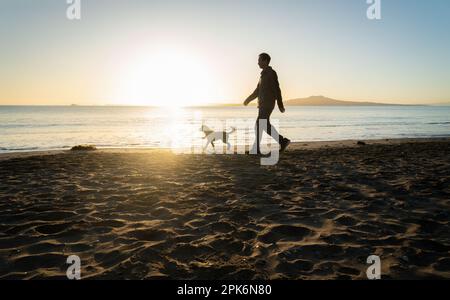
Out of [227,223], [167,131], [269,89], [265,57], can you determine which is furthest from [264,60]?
[167,131]

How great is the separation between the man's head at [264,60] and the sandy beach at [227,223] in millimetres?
3430

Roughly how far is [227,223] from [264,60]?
6276 mm

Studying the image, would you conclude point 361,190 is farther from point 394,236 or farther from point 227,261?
point 227,261

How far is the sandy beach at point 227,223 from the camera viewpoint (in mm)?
2994

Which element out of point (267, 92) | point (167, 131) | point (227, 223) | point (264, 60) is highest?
point (264, 60)

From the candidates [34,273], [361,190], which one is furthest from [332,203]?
[34,273]

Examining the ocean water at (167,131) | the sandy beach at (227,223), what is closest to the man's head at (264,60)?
the sandy beach at (227,223)

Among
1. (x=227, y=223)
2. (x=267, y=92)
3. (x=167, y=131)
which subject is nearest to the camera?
(x=227, y=223)

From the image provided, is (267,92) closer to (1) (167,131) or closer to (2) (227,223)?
(2) (227,223)

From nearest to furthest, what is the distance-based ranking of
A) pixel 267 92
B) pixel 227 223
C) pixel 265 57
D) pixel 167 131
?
pixel 227 223 < pixel 265 57 < pixel 267 92 < pixel 167 131

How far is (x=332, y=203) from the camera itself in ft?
16.4

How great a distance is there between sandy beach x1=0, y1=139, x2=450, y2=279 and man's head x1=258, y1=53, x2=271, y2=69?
343 centimetres

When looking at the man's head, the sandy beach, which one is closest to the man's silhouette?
the man's head

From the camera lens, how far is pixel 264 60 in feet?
30.0
